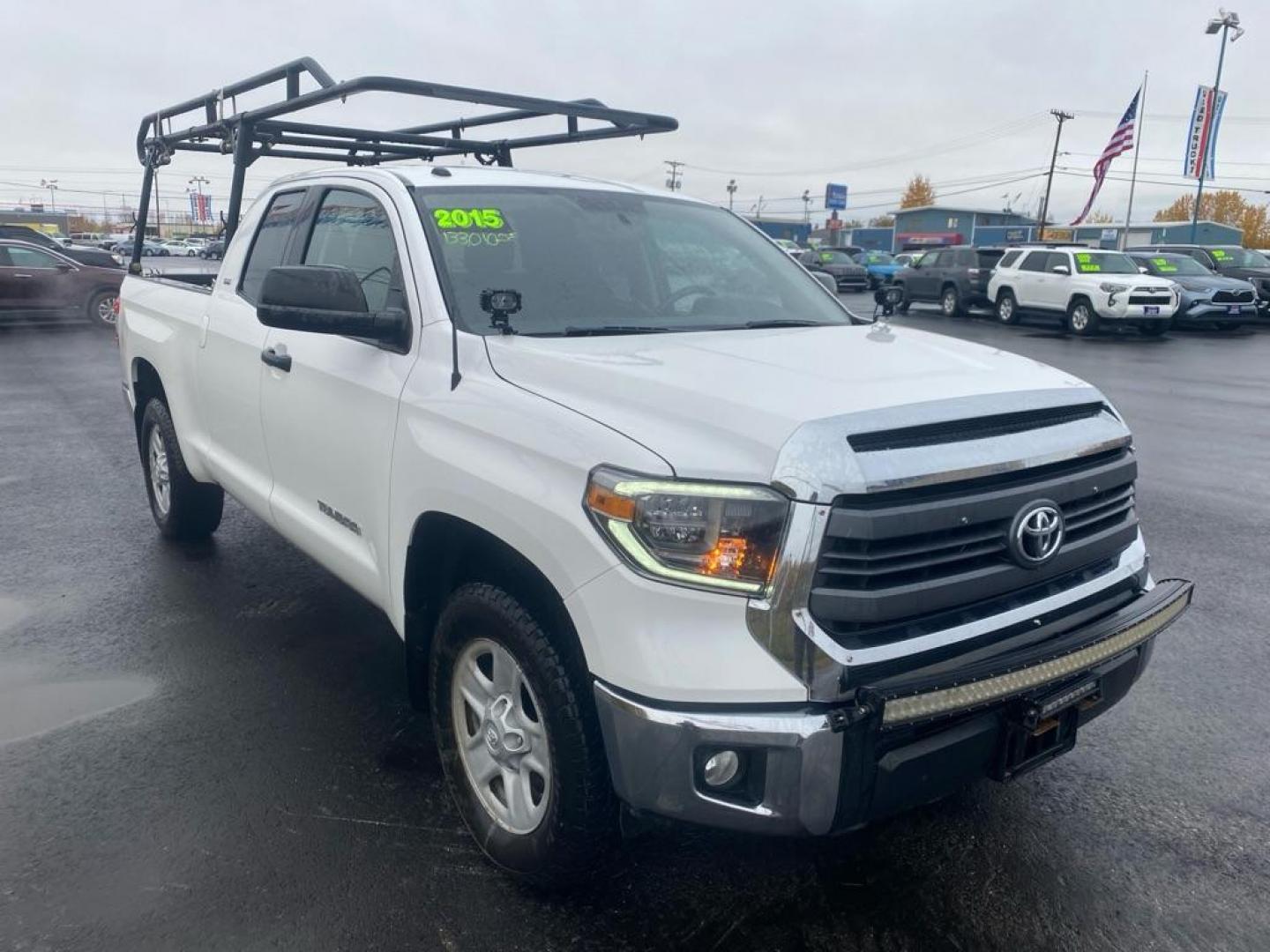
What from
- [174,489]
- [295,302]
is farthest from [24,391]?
[295,302]

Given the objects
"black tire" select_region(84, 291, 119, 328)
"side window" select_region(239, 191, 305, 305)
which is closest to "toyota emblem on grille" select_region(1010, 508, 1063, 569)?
"side window" select_region(239, 191, 305, 305)

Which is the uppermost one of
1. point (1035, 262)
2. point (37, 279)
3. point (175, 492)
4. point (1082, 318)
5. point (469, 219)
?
point (1035, 262)

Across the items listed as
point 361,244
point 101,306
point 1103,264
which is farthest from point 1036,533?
point 1103,264

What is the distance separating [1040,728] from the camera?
2.59 metres

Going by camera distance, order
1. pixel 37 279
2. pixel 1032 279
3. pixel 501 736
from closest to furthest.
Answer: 1. pixel 501 736
2. pixel 37 279
3. pixel 1032 279

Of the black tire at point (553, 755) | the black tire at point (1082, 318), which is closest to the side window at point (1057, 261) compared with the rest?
the black tire at point (1082, 318)

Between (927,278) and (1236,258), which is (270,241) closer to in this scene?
(927,278)

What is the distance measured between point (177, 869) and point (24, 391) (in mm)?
10498

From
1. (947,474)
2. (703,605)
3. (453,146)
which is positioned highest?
(453,146)

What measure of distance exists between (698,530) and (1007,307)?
22706 mm

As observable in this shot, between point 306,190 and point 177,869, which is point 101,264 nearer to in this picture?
point 306,190

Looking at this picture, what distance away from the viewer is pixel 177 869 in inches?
114

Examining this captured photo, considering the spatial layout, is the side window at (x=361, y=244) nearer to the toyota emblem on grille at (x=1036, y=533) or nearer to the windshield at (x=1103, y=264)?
the toyota emblem on grille at (x=1036, y=533)

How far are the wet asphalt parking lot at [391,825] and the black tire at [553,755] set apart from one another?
5.5 inches
